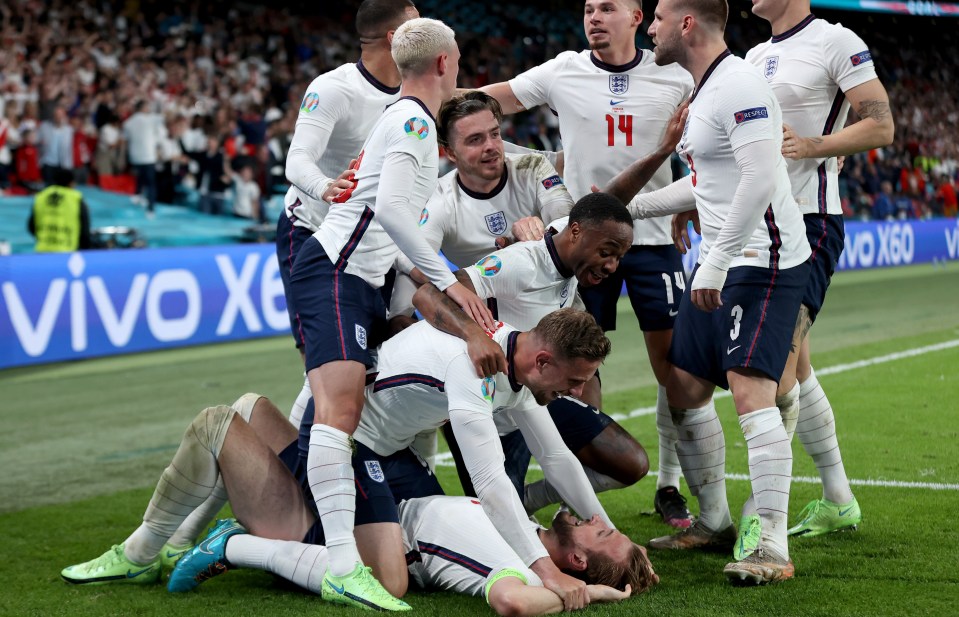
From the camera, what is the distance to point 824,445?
4902mm

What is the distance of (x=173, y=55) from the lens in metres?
18.4

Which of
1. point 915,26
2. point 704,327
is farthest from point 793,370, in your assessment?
point 915,26

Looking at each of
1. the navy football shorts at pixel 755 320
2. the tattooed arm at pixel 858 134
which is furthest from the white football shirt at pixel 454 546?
the tattooed arm at pixel 858 134

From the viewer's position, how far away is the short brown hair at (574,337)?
3.87 metres

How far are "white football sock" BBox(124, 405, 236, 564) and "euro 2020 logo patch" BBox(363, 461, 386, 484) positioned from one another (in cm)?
54

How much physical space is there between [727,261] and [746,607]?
121 centimetres

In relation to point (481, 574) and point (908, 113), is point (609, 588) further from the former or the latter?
point (908, 113)

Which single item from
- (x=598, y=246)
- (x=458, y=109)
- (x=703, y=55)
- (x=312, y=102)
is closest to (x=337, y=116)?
(x=312, y=102)

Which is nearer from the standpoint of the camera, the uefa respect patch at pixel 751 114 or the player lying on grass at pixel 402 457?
the player lying on grass at pixel 402 457

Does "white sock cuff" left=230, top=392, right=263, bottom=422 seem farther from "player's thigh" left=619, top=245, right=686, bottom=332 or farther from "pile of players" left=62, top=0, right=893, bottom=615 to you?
"player's thigh" left=619, top=245, right=686, bottom=332

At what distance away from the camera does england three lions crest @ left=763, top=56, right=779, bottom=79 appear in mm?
4848

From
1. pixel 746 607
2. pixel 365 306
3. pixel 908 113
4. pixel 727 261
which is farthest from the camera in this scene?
pixel 908 113

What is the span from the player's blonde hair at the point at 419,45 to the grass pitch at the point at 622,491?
1.96 m

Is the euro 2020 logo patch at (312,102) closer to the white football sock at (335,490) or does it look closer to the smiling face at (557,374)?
the white football sock at (335,490)
